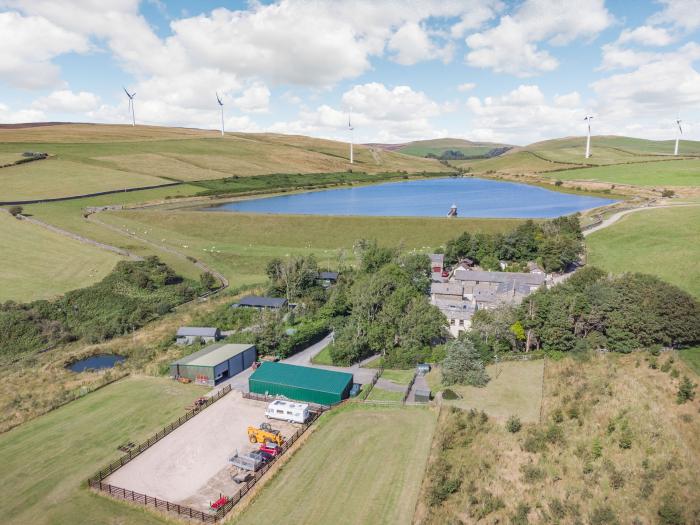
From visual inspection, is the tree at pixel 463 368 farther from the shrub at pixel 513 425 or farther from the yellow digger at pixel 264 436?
the yellow digger at pixel 264 436

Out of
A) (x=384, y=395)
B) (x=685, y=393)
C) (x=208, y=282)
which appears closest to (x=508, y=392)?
(x=384, y=395)

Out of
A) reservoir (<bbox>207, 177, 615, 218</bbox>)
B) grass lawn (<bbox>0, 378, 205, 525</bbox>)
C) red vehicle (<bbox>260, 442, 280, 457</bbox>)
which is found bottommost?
grass lawn (<bbox>0, 378, 205, 525</bbox>)

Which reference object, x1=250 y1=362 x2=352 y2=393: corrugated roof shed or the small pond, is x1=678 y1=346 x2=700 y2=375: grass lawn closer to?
x1=250 y1=362 x2=352 y2=393: corrugated roof shed

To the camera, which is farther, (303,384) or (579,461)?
(303,384)

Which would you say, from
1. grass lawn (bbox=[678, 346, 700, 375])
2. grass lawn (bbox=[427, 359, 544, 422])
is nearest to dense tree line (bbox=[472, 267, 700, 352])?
grass lawn (bbox=[678, 346, 700, 375])

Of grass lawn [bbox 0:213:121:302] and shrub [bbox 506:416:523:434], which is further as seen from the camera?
grass lawn [bbox 0:213:121:302]

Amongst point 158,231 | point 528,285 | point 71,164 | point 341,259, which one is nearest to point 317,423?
point 528,285

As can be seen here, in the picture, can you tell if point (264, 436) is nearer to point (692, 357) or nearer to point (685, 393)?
point (685, 393)
